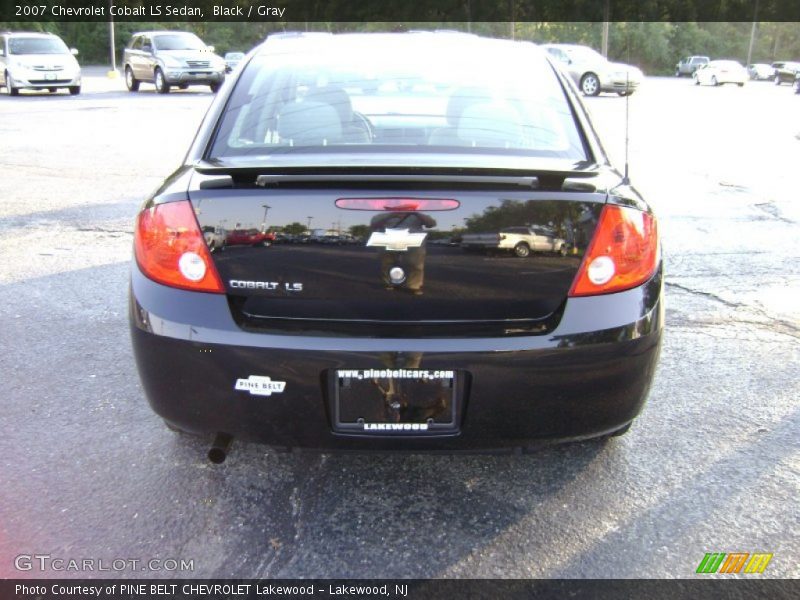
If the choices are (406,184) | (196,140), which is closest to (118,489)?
(196,140)

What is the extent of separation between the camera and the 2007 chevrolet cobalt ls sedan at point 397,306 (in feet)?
7.35

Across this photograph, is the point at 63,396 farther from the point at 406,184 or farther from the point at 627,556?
the point at 627,556

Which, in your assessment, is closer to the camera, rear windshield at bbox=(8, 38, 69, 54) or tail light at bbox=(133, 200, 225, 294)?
tail light at bbox=(133, 200, 225, 294)

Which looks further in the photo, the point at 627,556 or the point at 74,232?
the point at 74,232

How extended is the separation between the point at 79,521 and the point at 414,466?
119cm

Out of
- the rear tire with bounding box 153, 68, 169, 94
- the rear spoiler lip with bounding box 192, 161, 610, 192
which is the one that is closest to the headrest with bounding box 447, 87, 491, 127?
the rear spoiler lip with bounding box 192, 161, 610, 192

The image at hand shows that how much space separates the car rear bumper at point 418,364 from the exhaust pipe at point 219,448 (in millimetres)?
101

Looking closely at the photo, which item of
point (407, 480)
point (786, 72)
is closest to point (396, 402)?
point (407, 480)

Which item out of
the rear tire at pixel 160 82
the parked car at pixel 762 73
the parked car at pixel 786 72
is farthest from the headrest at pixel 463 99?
the parked car at pixel 762 73

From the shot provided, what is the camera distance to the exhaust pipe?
8.12 feet

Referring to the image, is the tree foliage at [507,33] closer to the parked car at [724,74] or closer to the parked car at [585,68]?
the parked car at [724,74]

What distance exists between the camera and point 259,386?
2.28m

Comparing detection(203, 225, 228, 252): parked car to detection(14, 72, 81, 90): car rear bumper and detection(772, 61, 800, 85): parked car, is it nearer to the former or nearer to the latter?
detection(14, 72, 81, 90): car rear bumper

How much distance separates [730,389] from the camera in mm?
3555
